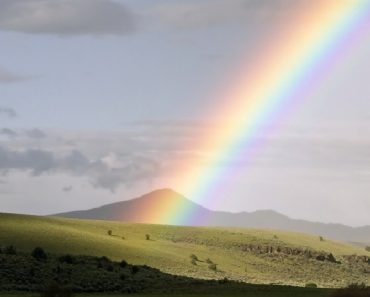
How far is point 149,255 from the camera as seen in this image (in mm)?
122000

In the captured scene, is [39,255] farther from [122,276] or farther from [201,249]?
[201,249]

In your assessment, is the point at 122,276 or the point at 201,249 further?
the point at 201,249

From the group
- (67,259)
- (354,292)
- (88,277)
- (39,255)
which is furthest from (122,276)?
(354,292)

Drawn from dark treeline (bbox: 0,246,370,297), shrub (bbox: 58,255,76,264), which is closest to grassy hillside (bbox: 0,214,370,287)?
shrub (bbox: 58,255,76,264)

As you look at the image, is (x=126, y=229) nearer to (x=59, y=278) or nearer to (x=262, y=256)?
(x=262, y=256)

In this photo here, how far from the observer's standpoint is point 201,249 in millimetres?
148250

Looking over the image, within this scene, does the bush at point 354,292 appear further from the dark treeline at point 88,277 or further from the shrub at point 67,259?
the shrub at point 67,259

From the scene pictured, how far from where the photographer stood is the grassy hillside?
115 meters

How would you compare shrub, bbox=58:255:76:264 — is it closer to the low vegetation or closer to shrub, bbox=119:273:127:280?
the low vegetation

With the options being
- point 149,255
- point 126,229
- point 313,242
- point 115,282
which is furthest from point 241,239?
point 115,282

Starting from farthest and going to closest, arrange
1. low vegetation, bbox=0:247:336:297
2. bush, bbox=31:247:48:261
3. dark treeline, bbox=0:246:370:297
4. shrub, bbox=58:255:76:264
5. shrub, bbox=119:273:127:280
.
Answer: shrub, bbox=58:255:76:264
bush, bbox=31:247:48:261
shrub, bbox=119:273:127:280
dark treeline, bbox=0:246:370:297
low vegetation, bbox=0:247:336:297

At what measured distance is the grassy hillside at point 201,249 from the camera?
115 metres

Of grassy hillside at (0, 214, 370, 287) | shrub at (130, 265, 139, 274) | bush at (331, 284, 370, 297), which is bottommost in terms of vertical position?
bush at (331, 284, 370, 297)

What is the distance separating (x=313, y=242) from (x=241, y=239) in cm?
3562
